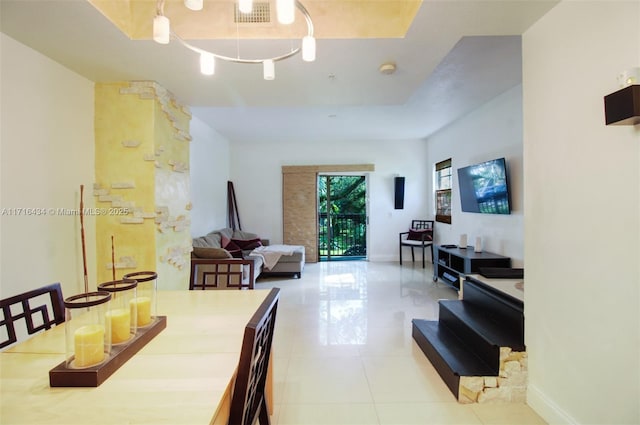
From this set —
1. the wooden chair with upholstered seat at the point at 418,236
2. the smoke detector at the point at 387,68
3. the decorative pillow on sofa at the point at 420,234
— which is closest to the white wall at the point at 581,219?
the smoke detector at the point at 387,68

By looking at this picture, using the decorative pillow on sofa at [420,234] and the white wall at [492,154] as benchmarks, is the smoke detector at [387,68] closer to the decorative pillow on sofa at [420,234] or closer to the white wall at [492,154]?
the white wall at [492,154]

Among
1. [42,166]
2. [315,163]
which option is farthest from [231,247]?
[42,166]

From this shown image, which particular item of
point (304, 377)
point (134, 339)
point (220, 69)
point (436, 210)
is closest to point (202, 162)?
point (220, 69)

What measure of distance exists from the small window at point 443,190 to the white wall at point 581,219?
390 cm

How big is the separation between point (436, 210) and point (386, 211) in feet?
3.45

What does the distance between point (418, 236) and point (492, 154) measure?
249 centimetres

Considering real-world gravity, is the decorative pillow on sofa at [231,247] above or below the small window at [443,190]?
below

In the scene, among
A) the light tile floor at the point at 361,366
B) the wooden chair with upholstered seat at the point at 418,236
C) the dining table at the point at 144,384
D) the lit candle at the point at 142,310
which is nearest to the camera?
the dining table at the point at 144,384

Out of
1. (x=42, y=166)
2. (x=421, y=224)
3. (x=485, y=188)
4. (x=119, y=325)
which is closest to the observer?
(x=119, y=325)

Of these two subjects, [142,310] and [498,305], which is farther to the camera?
[498,305]

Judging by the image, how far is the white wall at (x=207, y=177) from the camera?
4.72 metres

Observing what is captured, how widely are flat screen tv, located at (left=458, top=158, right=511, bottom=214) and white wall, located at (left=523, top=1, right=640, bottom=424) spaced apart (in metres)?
2.02

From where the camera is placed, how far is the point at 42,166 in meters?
2.10

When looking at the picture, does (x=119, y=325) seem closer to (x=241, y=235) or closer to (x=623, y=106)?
(x=623, y=106)
